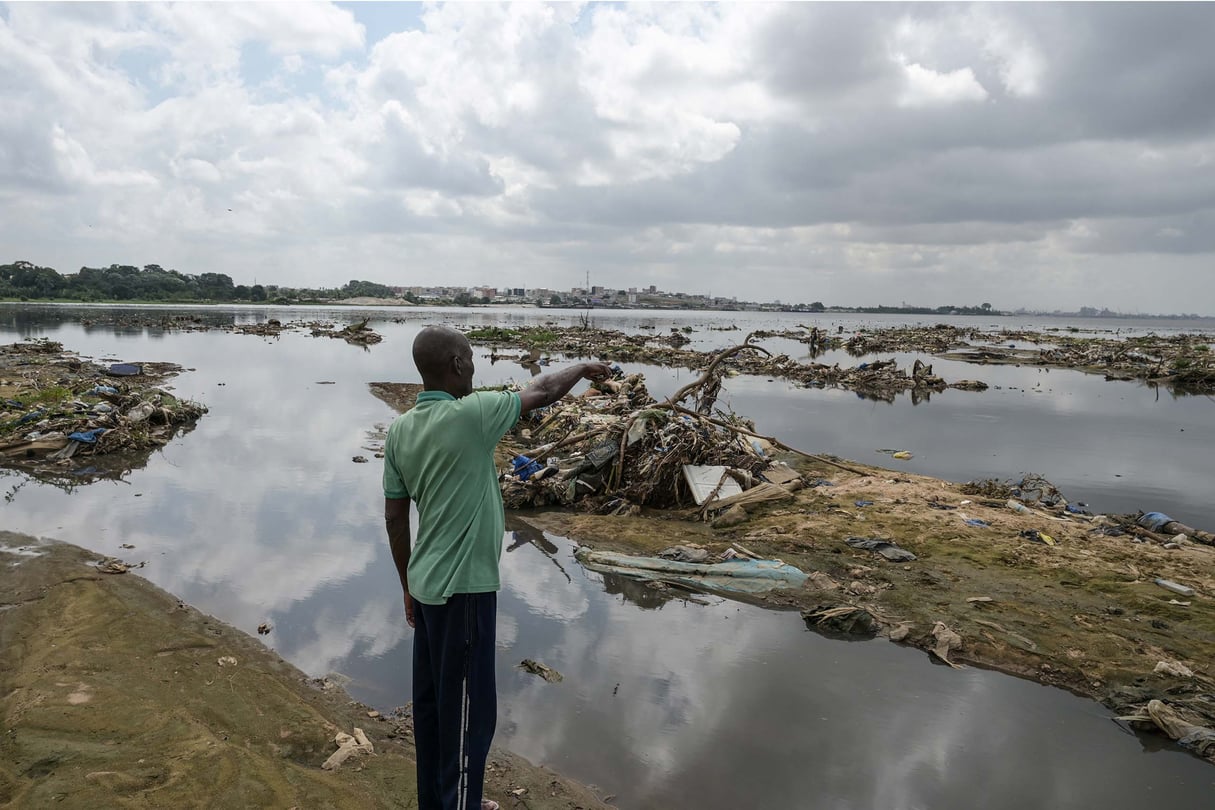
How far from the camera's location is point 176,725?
355 cm

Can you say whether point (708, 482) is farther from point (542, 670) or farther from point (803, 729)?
point (803, 729)

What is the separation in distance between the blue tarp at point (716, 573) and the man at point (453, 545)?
3914 millimetres

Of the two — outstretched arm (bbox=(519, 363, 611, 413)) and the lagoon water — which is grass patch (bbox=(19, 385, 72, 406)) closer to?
the lagoon water

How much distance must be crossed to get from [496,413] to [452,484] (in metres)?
0.32

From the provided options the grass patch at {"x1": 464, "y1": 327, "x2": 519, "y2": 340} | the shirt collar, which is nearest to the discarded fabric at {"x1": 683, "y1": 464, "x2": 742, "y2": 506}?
the shirt collar

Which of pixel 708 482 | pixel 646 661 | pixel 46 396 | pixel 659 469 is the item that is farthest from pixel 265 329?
pixel 646 661

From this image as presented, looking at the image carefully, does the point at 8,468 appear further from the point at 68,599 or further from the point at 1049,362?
the point at 1049,362

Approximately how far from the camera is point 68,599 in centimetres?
507

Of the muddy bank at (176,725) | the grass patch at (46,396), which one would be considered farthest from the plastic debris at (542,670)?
the grass patch at (46,396)

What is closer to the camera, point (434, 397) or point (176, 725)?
point (434, 397)

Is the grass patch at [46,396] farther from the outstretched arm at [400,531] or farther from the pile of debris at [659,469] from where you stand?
the outstretched arm at [400,531]

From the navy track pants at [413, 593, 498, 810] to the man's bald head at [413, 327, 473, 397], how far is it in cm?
81

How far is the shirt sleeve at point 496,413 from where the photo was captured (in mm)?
2459

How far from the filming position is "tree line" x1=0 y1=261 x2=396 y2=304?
8956 centimetres
